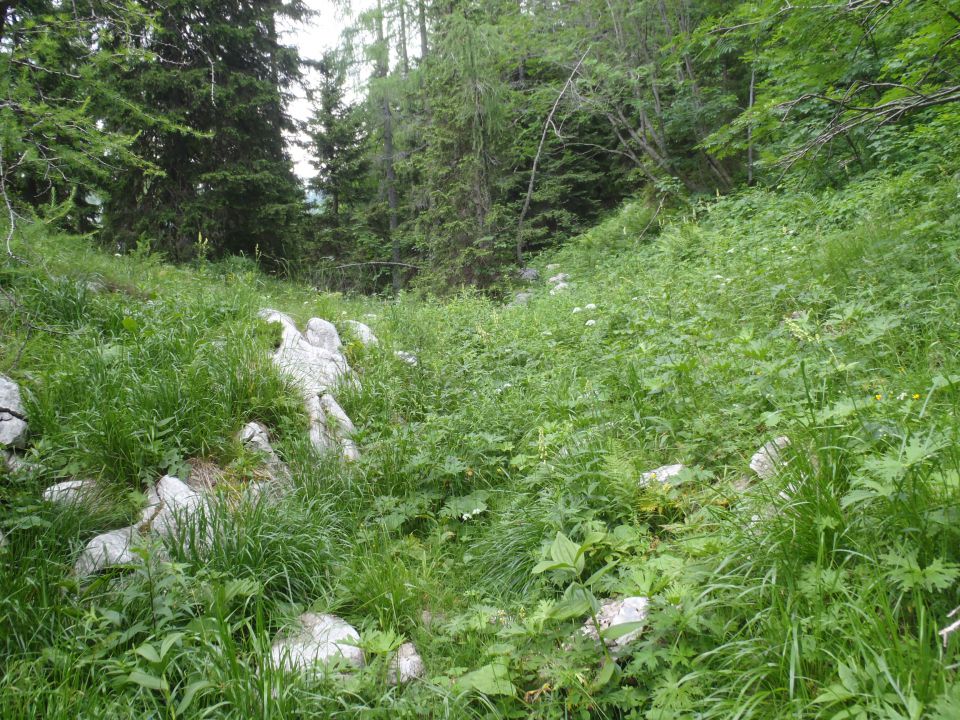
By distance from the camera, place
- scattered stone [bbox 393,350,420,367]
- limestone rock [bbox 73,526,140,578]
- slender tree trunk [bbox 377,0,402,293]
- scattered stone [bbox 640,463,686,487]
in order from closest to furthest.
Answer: limestone rock [bbox 73,526,140,578]
scattered stone [bbox 640,463,686,487]
scattered stone [bbox 393,350,420,367]
slender tree trunk [bbox 377,0,402,293]

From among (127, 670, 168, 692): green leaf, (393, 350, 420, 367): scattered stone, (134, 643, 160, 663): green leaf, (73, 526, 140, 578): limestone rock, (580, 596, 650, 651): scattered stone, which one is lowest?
(580, 596, 650, 651): scattered stone

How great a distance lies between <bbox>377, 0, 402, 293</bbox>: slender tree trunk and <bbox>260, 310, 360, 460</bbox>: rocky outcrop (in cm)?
859

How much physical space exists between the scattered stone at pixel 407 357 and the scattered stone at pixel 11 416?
305 cm

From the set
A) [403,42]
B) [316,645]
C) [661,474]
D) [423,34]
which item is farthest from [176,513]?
[403,42]

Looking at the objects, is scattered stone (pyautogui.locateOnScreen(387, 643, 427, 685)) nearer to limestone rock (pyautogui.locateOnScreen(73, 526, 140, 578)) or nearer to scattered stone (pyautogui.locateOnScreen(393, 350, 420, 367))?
limestone rock (pyautogui.locateOnScreen(73, 526, 140, 578))

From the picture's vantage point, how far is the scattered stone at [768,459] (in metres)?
2.29

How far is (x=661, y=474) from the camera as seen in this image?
2879mm

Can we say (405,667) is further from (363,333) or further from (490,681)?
(363,333)

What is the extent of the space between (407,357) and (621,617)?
3996 millimetres

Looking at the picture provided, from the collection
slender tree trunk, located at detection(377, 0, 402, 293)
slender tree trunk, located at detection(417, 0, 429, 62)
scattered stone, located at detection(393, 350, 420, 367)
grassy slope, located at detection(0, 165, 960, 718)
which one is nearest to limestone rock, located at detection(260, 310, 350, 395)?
grassy slope, located at detection(0, 165, 960, 718)

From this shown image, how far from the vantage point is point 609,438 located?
3.08 meters

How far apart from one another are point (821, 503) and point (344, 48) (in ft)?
60.3

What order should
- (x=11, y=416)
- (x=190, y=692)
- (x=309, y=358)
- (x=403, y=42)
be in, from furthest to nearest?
A: (x=403, y=42) < (x=309, y=358) < (x=11, y=416) < (x=190, y=692)

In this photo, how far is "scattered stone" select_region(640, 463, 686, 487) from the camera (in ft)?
8.97
